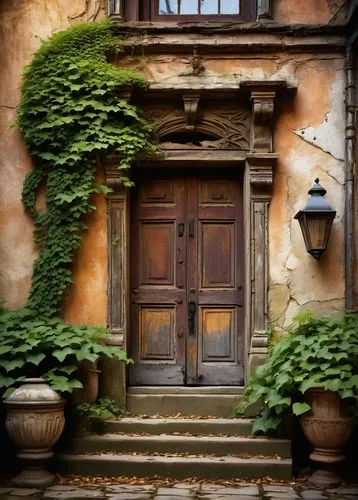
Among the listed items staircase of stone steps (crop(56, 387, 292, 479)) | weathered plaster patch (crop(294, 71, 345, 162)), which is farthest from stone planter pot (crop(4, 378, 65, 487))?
weathered plaster patch (crop(294, 71, 345, 162))

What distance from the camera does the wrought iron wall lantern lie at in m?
7.66

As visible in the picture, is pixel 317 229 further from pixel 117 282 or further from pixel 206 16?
pixel 206 16

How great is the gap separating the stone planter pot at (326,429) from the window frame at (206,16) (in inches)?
154

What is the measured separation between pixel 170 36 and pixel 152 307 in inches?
108

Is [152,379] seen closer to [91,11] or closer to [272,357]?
Result: [272,357]

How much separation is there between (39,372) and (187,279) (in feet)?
6.00

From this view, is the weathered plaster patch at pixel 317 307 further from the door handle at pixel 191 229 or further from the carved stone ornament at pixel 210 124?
the carved stone ornament at pixel 210 124

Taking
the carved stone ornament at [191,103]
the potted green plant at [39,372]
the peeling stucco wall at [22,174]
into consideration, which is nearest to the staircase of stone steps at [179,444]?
the potted green plant at [39,372]

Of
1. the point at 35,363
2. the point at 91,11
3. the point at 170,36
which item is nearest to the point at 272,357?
the point at 35,363

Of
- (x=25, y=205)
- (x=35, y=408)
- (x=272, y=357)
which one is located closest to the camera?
(x=35, y=408)

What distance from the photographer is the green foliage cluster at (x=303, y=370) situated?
22.1 feet

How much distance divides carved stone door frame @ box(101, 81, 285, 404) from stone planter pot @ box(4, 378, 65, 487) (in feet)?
3.77

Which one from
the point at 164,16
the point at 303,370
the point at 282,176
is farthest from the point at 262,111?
the point at 303,370

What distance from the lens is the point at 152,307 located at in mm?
8250
